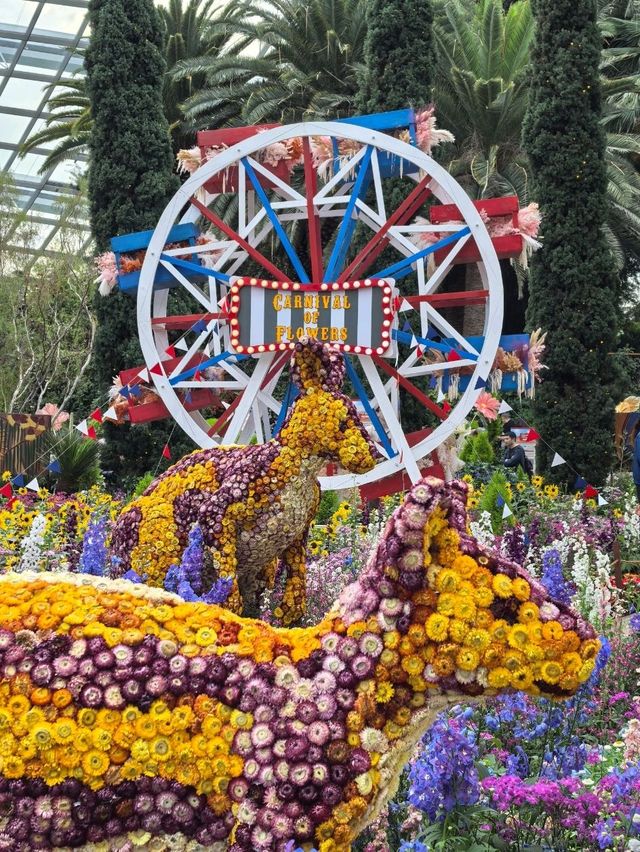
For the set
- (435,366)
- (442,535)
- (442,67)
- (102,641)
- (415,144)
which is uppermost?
(442,67)

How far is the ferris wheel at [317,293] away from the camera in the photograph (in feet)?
29.9

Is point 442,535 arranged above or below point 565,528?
above

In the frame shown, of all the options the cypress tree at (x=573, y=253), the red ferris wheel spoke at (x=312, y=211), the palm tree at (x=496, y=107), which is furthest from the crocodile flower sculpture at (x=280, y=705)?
the palm tree at (x=496, y=107)

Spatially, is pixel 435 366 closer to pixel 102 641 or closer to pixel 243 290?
pixel 243 290

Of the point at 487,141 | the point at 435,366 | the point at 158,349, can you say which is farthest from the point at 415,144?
the point at 487,141

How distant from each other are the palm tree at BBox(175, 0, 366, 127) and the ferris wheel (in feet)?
38.2

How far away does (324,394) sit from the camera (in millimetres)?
5191

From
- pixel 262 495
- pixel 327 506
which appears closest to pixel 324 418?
pixel 262 495

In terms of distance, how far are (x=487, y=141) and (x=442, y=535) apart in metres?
20.2

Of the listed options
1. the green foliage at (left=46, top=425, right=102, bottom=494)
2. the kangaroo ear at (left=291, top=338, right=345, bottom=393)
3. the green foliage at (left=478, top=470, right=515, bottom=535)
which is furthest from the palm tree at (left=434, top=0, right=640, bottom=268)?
the kangaroo ear at (left=291, top=338, right=345, bottom=393)

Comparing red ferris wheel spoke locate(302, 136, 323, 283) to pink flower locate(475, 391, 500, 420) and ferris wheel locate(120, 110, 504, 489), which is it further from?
pink flower locate(475, 391, 500, 420)

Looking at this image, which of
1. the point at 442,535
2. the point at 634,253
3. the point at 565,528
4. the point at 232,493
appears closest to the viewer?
the point at 442,535

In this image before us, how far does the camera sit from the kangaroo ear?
5.22 meters

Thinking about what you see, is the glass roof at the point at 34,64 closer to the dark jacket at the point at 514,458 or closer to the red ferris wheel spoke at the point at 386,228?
the dark jacket at the point at 514,458
